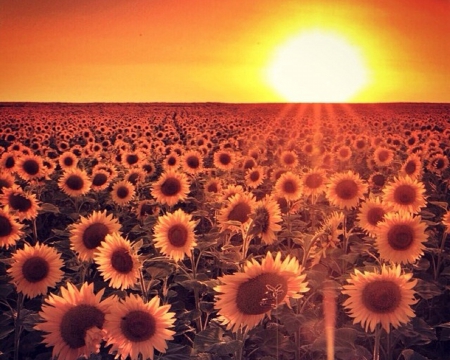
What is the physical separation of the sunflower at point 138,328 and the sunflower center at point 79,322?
0.34 ft

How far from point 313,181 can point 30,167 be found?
5.39m

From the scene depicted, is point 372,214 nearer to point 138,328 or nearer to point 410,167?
point 138,328

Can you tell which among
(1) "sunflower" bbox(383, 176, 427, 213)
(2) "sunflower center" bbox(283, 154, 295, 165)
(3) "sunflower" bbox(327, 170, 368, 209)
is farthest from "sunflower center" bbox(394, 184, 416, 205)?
(2) "sunflower center" bbox(283, 154, 295, 165)

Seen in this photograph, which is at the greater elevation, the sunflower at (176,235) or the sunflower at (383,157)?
the sunflower at (383,157)

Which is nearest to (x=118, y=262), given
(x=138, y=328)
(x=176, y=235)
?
(x=176, y=235)

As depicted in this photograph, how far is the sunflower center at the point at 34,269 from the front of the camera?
4469mm

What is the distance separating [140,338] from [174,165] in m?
8.01

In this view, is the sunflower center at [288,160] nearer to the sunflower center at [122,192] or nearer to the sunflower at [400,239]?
the sunflower center at [122,192]

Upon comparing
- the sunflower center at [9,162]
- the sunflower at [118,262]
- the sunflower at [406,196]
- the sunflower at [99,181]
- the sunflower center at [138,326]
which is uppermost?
the sunflower center at [9,162]

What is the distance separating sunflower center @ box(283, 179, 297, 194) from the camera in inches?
318

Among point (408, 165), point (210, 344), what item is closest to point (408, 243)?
point (210, 344)

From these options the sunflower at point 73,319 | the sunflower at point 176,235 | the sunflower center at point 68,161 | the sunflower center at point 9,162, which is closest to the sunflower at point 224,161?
the sunflower center at point 68,161

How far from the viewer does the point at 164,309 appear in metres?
3.10

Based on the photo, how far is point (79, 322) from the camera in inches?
113
